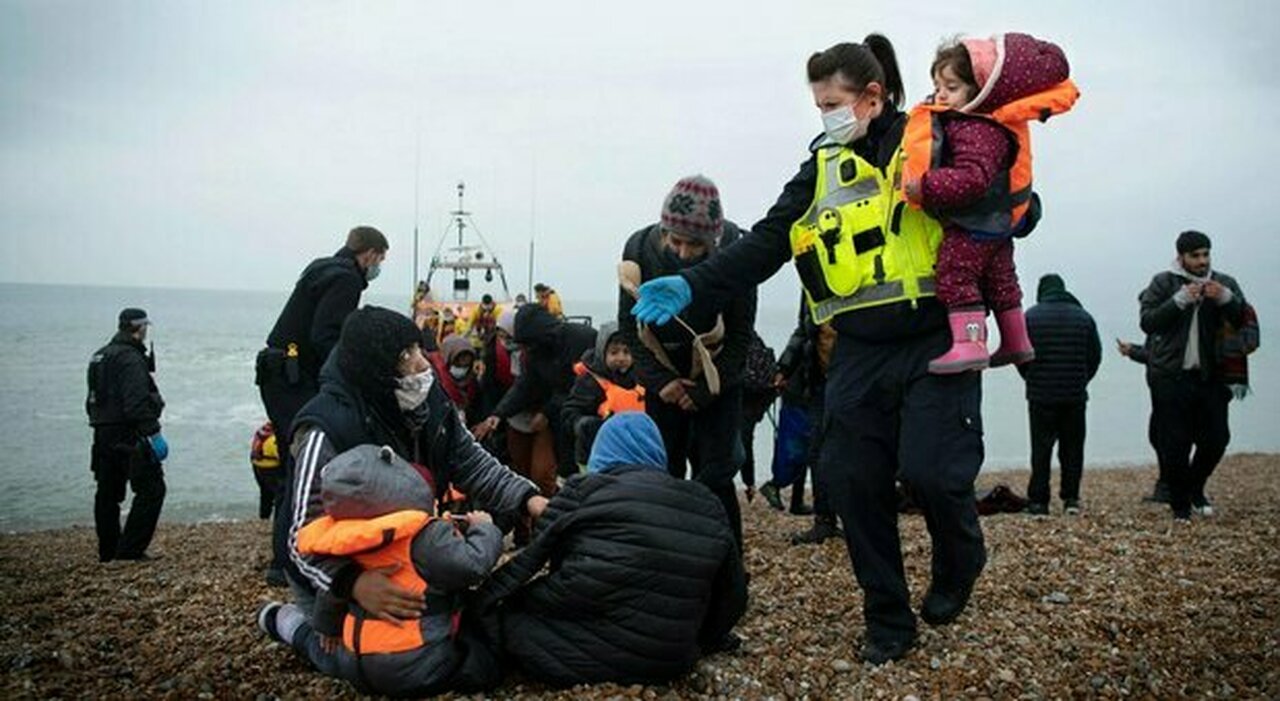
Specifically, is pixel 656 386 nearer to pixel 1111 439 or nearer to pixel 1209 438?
pixel 1209 438

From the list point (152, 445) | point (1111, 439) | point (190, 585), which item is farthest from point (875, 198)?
point (1111, 439)

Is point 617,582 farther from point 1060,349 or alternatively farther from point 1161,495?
point 1161,495

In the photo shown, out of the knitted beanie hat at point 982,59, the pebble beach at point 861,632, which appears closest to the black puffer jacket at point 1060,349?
the pebble beach at point 861,632

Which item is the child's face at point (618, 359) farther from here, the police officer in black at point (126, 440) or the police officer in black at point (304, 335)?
the police officer in black at point (126, 440)

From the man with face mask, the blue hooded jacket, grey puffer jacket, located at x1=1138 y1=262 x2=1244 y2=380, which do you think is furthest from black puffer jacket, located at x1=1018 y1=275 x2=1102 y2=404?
the blue hooded jacket

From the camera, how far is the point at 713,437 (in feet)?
15.8

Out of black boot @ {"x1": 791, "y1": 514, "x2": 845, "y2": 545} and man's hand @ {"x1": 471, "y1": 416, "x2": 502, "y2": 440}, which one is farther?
man's hand @ {"x1": 471, "y1": 416, "x2": 502, "y2": 440}

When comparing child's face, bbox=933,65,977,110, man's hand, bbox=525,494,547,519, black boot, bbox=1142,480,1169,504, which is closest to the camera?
child's face, bbox=933,65,977,110

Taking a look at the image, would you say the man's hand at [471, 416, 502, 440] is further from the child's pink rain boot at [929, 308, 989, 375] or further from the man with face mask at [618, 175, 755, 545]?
the child's pink rain boot at [929, 308, 989, 375]

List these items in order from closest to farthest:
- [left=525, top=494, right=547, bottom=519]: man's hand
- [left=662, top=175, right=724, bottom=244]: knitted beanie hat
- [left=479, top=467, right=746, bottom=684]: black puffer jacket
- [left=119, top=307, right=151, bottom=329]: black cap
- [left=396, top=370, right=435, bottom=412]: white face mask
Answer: [left=479, top=467, right=746, bottom=684]: black puffer jacket < [left=396, top=370, right=435, bottom=412]: white face mask < [left=525, top=494, right=547, bottom=519]: man's hand < [left=662, top=175, right=724, bottom=244]: knitted beanie hat < [left=119, top=307, right=151, bottom=329]: black cap

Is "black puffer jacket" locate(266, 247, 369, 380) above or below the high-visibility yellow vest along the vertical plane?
below

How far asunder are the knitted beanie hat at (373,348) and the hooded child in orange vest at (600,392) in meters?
2.75

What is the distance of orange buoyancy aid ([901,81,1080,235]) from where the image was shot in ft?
10.7

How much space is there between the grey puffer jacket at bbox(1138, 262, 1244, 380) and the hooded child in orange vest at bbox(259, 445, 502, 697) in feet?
21.0
